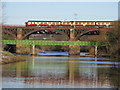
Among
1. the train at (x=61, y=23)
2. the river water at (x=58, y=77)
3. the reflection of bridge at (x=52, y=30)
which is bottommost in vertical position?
the river water at (x=58, y=77)

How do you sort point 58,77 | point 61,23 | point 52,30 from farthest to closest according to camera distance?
point 61,23 < point 52,30 < point 58,77

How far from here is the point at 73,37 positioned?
15088cm

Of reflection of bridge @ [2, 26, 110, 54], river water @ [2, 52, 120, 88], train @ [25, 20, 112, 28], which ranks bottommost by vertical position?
river water @ [2, 52, 120, 88]

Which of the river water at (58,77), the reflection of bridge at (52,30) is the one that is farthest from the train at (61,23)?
the river water at (58,77)

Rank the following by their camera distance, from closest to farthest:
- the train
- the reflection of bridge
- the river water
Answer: the river water
the reflection of bridge
the train

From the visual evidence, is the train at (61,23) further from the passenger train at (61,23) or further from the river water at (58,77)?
the river water at (58,77)

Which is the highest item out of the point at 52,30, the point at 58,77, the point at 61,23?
the point at 61,23

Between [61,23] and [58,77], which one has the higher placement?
[61,23]

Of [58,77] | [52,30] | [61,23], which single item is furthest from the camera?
[61,23]

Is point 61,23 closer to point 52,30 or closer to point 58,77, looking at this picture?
point 52,30

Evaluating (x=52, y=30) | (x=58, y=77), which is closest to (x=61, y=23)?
(x=52, y=30)

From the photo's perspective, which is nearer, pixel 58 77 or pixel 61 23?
pixel 58 77

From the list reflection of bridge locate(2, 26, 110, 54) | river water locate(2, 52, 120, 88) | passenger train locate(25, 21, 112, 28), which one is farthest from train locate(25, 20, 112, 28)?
river water locate(2, 52, 120, 88)

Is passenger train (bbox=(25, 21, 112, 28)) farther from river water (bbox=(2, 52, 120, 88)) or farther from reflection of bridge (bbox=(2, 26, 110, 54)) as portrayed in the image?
river water (bbox=(2, 52, 120, 88))
